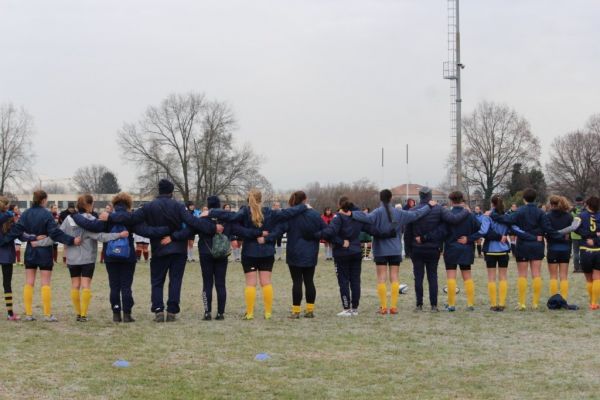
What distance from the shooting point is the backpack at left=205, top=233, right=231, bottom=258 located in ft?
40.5

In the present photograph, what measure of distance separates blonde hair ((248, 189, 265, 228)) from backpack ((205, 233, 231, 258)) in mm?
560

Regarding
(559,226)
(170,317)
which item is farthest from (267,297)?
(559,226)

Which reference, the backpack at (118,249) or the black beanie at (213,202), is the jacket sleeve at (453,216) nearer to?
the black beanie at (213,202)

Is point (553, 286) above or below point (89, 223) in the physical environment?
below

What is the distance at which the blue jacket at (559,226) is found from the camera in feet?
46.0

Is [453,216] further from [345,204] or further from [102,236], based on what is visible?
[102,236]

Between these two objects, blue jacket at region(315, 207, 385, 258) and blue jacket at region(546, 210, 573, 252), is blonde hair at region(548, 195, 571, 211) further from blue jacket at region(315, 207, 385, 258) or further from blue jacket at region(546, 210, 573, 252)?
blue jacket at region(315, 207, 385, 258)

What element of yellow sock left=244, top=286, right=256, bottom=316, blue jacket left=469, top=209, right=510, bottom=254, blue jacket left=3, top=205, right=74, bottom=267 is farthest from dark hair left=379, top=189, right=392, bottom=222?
blue jacket left=3, top=205, right=74, bottom=267

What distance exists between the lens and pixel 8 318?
1294 cm

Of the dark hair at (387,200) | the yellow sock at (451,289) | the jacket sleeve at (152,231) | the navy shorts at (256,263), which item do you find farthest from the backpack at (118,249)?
the yellow sock at (451,289)

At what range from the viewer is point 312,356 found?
946cm

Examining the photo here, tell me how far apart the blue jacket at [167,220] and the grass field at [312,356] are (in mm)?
1201

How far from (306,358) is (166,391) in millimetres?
2198

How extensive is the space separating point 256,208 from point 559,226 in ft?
18.4
